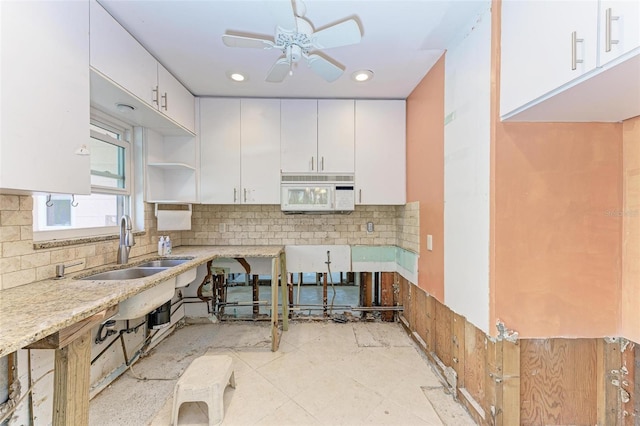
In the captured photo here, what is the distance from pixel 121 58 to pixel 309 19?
1.23m

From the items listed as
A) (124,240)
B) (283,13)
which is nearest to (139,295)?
(124,240)

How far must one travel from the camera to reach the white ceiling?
61.8 inches

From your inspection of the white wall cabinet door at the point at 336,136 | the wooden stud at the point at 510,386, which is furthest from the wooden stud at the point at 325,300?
the wooden stud at the point at 510,386

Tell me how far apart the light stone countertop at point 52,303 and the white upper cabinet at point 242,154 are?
1.31 metres

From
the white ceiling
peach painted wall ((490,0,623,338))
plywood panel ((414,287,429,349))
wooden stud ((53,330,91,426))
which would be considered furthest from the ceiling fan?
plywood panel ((414,287,429,349))

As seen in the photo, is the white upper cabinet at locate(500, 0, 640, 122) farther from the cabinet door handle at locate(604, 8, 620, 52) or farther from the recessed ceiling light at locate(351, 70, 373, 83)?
the recessed ceiling light at locate(351, 70, 373, 83)

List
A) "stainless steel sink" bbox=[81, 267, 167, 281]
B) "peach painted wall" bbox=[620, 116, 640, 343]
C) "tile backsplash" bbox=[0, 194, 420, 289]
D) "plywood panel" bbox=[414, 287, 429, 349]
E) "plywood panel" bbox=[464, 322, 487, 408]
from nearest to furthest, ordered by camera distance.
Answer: "peach painted wall" bbox=[620, 116, 640, 343], "plywood panel" bbox=[464, 322, 487, 408], "stainless steel sink" bbox=[81, 267, 167, 281], "plywood panel" bbox=[414, 287, 429, 349], "tile backsplash" bbox=[0, 194, 420, 289]

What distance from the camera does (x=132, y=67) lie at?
5.97 ft

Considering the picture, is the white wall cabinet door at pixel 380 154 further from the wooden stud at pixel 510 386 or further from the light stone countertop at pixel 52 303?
the light stone countertop at pixel 52 303

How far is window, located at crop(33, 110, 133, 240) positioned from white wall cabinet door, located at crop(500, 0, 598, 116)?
2.44 m

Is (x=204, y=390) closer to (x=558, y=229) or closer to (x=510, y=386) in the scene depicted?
(x=510, y=386)

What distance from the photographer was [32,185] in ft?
3.83

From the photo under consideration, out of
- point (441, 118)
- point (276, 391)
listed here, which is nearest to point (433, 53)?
point (441, 118)

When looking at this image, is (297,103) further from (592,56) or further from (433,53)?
(592,56)
